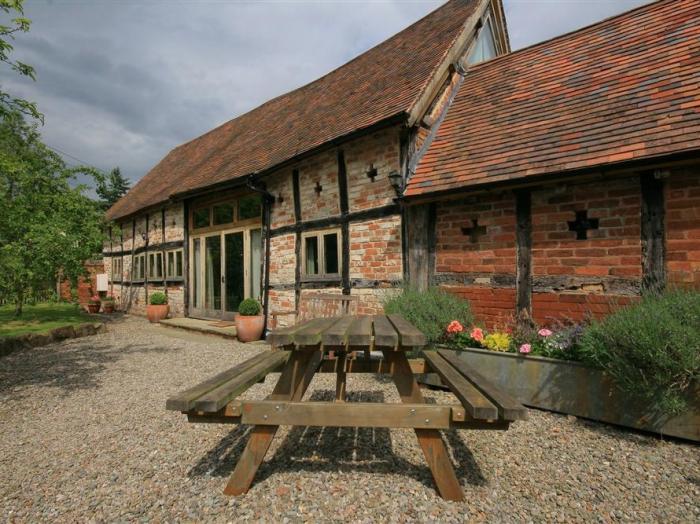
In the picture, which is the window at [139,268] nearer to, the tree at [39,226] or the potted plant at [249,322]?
the tree at [39,226]

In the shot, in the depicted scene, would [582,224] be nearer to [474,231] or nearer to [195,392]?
[474,231]

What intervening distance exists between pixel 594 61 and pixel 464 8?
3.31m

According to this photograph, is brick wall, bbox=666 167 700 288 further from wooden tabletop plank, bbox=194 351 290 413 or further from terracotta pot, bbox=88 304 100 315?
terracotta pot, bbox=88 304 100 315

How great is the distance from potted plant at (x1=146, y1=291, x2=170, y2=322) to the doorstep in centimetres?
53

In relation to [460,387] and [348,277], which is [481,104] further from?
[460,387]

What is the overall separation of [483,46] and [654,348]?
733 cm

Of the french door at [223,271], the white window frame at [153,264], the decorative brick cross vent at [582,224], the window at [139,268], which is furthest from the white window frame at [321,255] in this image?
the window at [139,268]

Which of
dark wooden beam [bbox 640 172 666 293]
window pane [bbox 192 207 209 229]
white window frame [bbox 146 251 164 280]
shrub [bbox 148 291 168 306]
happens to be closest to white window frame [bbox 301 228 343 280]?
window pane [bbox 192 207 209 229]

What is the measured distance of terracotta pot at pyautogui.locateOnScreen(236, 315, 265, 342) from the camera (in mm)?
7191

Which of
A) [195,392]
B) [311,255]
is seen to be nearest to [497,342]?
[195,392]

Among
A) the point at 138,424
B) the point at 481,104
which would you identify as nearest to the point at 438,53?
the point at 481,104

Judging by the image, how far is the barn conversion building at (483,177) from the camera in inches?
153

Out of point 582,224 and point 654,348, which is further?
point 582,224

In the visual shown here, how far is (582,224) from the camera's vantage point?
13.7ft
